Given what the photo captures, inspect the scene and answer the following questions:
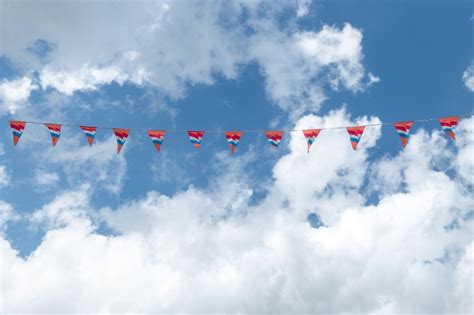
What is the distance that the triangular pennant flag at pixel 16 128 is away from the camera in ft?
97.0

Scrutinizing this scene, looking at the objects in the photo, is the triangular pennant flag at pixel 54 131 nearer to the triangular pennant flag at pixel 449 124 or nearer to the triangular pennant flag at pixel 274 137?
the triangular pennant flag at pixel 274 137

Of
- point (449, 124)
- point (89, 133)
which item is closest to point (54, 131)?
point (89, 133)

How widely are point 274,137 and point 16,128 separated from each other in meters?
17.8

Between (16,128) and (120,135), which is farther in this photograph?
(120,135)

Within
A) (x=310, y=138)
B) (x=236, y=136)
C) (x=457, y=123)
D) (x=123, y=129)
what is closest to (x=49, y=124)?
(x=123, y=129)

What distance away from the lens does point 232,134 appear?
107 feet

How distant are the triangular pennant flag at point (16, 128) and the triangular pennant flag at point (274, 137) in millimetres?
16870

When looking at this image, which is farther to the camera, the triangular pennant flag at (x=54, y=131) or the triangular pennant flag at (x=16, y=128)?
the triangular pennant flag at (x=54, y=131)

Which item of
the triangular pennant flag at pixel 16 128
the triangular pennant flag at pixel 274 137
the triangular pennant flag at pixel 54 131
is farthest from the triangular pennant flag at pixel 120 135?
the triangular pennant flag at pixel 274 137

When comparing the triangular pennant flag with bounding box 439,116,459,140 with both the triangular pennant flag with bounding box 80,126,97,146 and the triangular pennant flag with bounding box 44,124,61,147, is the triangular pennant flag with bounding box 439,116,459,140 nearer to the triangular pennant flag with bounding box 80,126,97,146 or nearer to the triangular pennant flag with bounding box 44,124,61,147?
the triangular pennant flag with bounding box 80,126,97,146

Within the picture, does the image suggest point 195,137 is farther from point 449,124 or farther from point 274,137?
point 449,124

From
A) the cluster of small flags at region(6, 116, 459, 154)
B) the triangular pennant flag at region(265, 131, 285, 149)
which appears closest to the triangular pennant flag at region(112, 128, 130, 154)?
the cluster of small flags at region(6, 116, 459, 154)

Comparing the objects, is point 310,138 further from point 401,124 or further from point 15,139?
point 15,139

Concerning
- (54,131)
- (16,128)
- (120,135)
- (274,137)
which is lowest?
(16,128)
